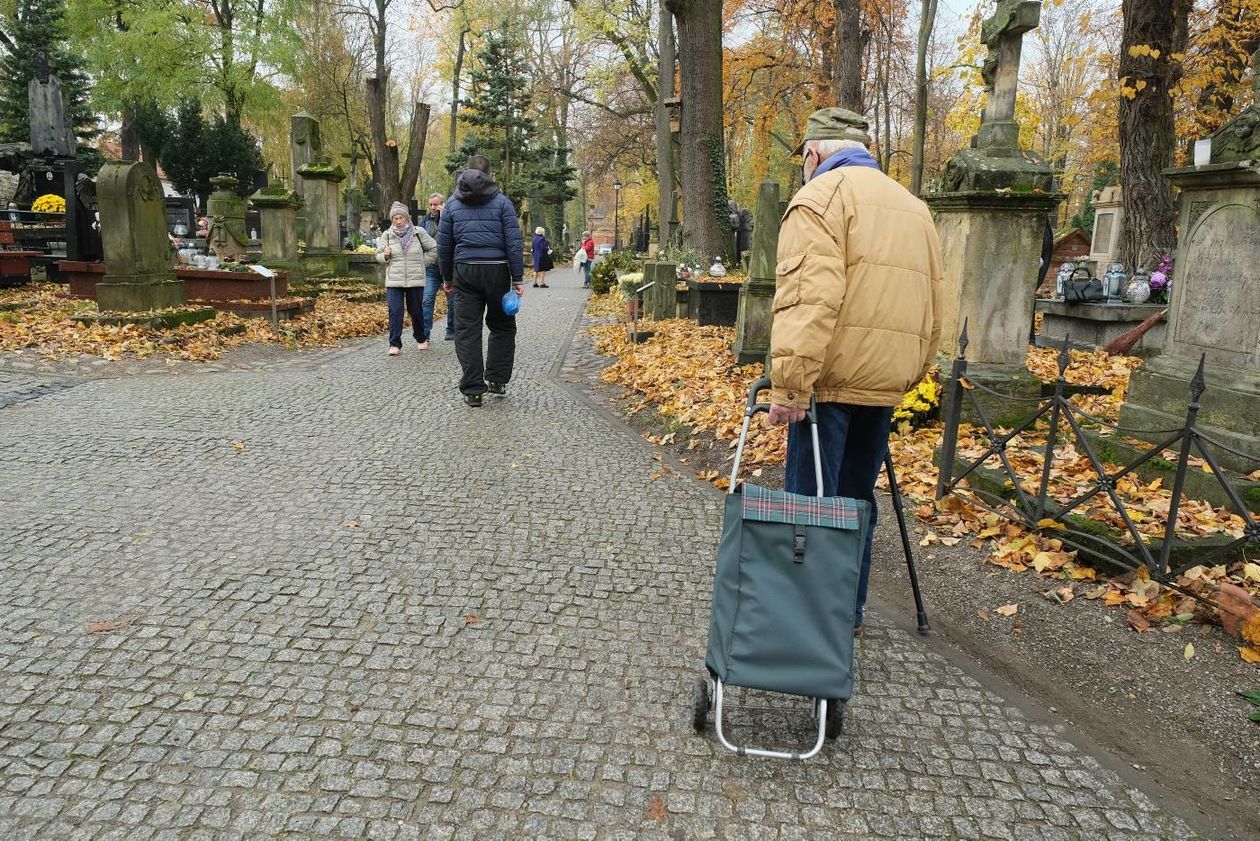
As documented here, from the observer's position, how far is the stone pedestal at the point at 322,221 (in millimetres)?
17875

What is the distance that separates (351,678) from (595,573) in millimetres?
1388

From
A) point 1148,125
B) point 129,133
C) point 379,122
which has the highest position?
point 129,133

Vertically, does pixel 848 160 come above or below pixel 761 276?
above

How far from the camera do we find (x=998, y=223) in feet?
21.2

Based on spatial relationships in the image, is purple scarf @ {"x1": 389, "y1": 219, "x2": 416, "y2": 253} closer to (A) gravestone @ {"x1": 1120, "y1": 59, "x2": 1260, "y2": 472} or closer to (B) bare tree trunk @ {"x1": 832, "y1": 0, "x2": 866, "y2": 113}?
(A) gravestone @ {"x1": 1120, "y1": 59, "x2": 1260, "y2": 472}

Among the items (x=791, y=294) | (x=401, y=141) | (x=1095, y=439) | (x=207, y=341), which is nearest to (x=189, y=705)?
(x=791, y=294)

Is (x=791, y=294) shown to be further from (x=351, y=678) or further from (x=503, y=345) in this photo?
(x=503, y=345)

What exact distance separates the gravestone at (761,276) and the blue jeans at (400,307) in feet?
14.7

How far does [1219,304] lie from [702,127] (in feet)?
37.2

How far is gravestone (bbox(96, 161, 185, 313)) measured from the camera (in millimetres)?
11047

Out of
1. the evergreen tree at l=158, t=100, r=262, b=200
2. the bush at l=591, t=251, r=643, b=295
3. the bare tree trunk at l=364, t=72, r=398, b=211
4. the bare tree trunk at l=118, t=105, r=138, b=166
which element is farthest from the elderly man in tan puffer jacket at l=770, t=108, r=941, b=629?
the bare tree trunk at l=118, t=105, r=138, b=166

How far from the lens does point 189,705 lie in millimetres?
2984

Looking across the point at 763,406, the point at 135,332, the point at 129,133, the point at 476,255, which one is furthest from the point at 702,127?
the point at 129,133

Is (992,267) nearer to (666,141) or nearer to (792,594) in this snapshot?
(792,594)
